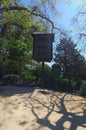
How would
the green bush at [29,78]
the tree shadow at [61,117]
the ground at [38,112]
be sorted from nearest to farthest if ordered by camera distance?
1. the ground at [38,112]
2. the tree shadow at [61,117]
3. the green bush at [29,78]

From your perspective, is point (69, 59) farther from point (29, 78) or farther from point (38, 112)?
point (38, 112)

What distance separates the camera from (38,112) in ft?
43.9

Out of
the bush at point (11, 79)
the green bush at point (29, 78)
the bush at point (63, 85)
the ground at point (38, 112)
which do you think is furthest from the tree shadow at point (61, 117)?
the green bush at point (29, 78)

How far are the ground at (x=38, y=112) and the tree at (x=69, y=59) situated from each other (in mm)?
15205

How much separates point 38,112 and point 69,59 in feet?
72.6

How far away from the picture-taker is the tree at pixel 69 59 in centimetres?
3341

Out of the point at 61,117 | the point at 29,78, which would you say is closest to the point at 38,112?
the point at 61,117

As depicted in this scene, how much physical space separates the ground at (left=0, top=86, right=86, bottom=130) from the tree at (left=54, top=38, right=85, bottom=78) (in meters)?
Answer: 15.2

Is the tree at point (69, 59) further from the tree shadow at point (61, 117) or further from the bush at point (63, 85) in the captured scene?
the tree shadow at point (61, 117)

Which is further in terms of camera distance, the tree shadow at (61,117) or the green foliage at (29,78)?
the green foliage at (29,78)

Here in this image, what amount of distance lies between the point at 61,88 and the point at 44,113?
410 inches

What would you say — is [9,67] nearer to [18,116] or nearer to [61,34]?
[61,34]

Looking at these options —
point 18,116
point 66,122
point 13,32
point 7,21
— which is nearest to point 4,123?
point 18,116

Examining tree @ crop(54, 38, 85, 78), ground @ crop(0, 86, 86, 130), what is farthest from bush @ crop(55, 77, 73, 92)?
tree @ crop(54, 38, 85, 78)
